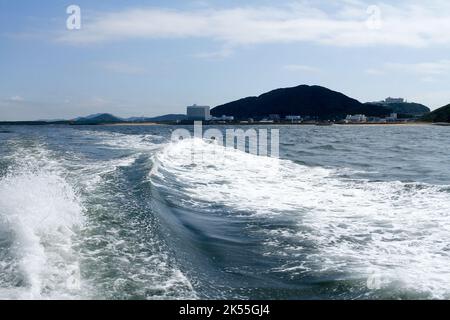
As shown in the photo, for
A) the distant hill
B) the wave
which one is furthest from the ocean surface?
the distant hill

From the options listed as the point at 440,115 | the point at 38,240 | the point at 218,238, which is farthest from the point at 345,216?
the point at 440,115

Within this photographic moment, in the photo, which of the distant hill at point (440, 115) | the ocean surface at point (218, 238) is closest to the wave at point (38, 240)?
the ocean surface at point (218, 238)

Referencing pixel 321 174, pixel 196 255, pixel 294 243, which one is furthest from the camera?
pixel 321 174

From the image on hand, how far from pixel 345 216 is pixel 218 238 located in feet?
11.7

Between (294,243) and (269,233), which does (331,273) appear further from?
(269,233)

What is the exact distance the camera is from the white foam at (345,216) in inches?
281

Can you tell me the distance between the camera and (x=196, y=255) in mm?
7793

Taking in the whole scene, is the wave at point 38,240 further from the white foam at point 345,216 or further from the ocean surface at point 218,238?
the white foam at point 345,216

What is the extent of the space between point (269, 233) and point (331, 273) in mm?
2413

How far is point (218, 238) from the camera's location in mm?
8945

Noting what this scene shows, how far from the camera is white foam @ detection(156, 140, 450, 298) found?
714cm

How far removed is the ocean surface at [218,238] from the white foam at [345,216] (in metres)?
0.03
